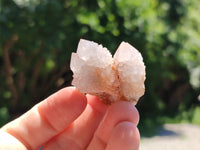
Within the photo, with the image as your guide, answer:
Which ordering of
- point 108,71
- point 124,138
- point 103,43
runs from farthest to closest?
point 103,43
point 108,71
point 124,138

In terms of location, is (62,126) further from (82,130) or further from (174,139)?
(174,139)

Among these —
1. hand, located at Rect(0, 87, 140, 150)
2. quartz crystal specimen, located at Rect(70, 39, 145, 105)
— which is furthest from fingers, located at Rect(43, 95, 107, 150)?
quartz crystal specimen, located at Rect(70, 39, 145, 105)

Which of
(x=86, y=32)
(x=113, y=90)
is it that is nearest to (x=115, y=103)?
(x=113, y=90)

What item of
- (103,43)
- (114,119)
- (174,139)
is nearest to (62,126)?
(114,119)

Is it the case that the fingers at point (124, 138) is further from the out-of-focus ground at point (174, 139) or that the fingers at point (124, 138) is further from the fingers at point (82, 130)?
the out-of-focus ground at point (174, 139)

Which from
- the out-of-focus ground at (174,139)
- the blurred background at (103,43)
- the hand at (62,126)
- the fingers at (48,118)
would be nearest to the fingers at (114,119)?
the hand at (62,126)

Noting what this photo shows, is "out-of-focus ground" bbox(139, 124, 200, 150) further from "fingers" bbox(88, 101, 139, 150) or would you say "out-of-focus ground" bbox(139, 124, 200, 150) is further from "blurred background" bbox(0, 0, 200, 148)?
"fingers" bbox(88, 101, 139, 150)
